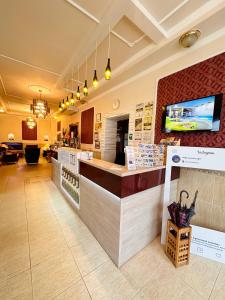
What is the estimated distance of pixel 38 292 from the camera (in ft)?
3.81

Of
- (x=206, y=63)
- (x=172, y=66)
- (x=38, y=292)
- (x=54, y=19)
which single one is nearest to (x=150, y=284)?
(x=38, y=292)

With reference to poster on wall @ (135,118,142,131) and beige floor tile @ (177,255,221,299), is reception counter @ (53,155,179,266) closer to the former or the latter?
beige floor tile @ (177,255,221,299)

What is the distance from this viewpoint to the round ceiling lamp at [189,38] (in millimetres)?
1755

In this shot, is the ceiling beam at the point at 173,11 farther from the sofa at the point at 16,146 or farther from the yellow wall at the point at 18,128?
the sofa at the point at 16,146

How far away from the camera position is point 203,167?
1.59 metres

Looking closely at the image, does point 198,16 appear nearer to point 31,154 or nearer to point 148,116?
point 148,116

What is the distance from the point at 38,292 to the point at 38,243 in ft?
2.14

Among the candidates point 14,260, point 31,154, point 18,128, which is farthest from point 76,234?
point 18,128

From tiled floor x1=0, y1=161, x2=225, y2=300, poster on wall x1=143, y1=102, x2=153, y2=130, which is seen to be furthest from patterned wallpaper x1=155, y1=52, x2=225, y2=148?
tiled floor x1=0, y1=161, x2=225, y2=300

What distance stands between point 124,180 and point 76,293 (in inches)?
43.7

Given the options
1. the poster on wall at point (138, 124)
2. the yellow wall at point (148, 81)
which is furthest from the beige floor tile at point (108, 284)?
the yellow wall at point (148, 81)

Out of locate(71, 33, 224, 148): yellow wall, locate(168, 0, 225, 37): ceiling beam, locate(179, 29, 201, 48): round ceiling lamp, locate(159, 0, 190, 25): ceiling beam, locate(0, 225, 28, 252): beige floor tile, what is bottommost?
locate(0, 225, 28, 252): beige floor tile

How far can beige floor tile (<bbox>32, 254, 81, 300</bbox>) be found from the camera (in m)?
1.17

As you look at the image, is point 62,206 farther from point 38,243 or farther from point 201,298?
point 201,298
